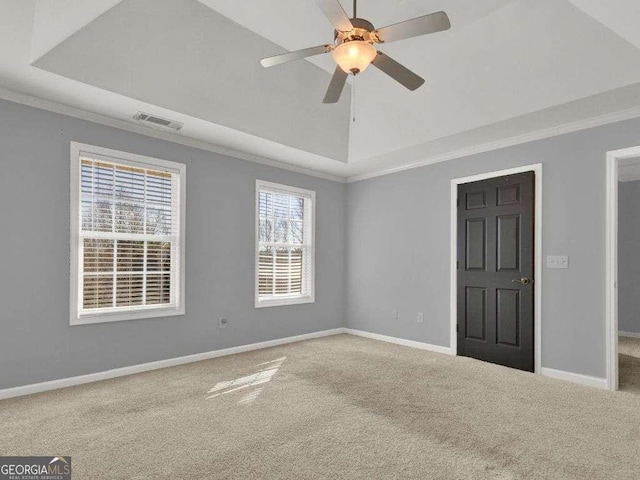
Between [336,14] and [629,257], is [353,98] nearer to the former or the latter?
→ [336,14]

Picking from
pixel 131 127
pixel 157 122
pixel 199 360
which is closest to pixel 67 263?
pixel 131 127

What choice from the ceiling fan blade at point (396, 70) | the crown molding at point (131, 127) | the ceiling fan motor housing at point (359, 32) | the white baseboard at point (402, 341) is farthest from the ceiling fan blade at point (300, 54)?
the white baseboard at point (402, 341)

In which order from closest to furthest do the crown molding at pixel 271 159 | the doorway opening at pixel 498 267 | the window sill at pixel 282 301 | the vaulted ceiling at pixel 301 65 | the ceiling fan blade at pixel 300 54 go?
the ceiling fan blade at pixel 300 54
the vaulted ceiling at pixel 301 65
the crown molding at pixel 271 159
the doorway opening at pixel 498 267
the window sill at pixel 282 301

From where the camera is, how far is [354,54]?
7.35 ft

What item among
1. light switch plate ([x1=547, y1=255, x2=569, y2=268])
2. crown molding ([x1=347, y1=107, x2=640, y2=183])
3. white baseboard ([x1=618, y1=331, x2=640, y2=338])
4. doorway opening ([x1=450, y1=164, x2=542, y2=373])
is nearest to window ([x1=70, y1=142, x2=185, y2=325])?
crown molding ([x1=347, y1=107, x2=640, y2=183])

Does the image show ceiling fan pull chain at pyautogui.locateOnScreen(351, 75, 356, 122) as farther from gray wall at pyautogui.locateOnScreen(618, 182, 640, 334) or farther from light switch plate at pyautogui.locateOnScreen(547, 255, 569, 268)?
gray wall at pyautogui.locateOnScreen(618, 182, 640, 334)

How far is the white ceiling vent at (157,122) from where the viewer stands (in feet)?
12.1

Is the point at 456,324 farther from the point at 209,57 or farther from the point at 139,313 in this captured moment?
the point at 209,57

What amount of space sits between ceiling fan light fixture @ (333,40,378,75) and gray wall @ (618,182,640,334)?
606 cm

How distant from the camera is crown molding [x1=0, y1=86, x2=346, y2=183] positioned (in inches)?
130

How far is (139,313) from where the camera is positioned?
396cm

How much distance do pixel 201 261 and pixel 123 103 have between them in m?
1.89

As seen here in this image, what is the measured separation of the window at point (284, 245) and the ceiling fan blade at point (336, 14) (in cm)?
309

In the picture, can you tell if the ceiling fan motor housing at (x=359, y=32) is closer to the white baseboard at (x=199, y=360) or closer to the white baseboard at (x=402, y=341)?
the white baseboard at (x=199, y=360)
